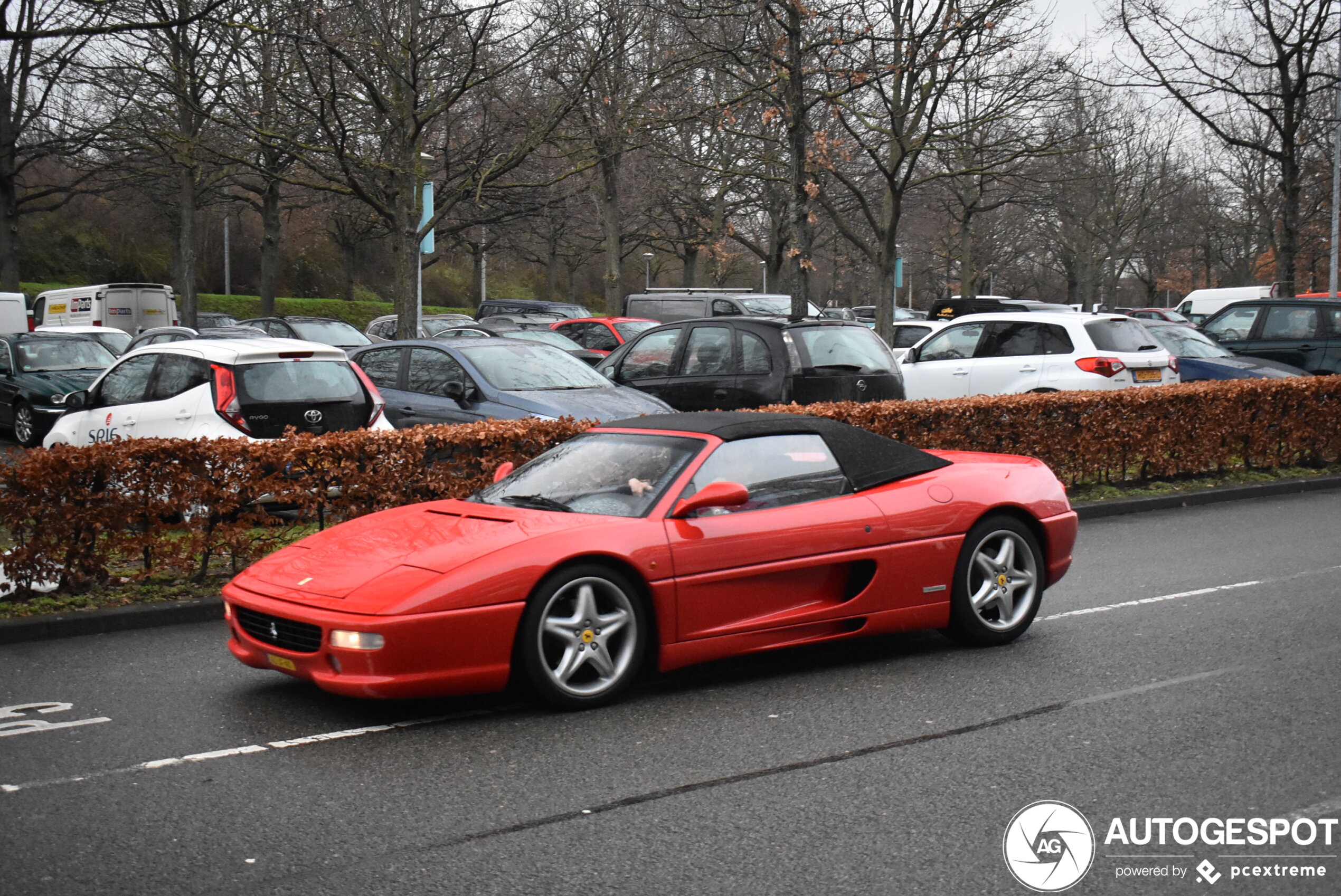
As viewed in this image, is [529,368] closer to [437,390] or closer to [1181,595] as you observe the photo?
[437,390]

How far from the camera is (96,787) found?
468 centimetres

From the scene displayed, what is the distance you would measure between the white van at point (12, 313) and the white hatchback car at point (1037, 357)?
1911 cm

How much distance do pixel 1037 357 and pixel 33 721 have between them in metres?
12.4

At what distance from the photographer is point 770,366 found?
1269cm

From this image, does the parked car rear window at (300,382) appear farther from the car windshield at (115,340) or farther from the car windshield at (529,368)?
the car windshield at (115,340)

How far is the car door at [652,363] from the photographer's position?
13.7 m

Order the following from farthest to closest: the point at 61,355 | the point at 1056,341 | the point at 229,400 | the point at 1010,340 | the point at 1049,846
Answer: the point at 61,355 → the point at 1010,340 → the point at 1056,341 → the point at 229,400 → the point at 1049,846

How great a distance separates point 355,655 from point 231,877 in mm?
1444

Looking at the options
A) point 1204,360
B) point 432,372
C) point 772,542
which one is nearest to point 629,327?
point 1204,360

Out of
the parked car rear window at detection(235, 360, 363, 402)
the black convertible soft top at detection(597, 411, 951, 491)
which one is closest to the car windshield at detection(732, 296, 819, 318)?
the parked car rear window at detection(235, 360, 363, 402)

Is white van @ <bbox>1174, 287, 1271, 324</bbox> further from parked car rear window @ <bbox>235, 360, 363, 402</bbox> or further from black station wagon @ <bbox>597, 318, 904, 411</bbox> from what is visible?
parked car rear window @ <bbox>235, 360, 363, 402</bbox>

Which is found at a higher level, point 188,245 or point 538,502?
point 188,245

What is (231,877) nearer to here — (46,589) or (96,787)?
(96,787)

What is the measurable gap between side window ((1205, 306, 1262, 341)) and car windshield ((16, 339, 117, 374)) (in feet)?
56.9
